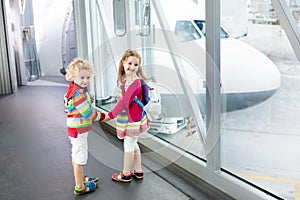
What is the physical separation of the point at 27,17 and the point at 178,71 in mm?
6645

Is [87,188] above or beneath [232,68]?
beneath

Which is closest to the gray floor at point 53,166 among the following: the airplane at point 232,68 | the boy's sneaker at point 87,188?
the boy's sneaker at point 87,188

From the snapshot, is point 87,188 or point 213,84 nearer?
point 213,84

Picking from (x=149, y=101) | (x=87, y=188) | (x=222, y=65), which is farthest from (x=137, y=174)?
(x=222, y=65)

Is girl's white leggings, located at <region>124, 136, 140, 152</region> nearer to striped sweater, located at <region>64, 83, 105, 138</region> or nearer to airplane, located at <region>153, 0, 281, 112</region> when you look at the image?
striped sweater, located at <region>64, 83, 105, 138</region>

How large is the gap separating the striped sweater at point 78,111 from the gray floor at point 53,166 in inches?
23.6

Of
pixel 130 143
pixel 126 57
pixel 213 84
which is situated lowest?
pixel 130 143

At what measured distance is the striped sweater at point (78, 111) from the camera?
267cm

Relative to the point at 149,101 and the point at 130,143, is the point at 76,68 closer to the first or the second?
the point at 149,101

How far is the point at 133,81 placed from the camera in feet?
9.33

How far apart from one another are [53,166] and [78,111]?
111 cm

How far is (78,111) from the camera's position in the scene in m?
2.68

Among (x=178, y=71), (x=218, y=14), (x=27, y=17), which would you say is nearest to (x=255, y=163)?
(x=178, y=71)

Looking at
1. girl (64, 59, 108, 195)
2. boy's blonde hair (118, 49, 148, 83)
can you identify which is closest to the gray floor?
girl (64, 59, 108, 195)
